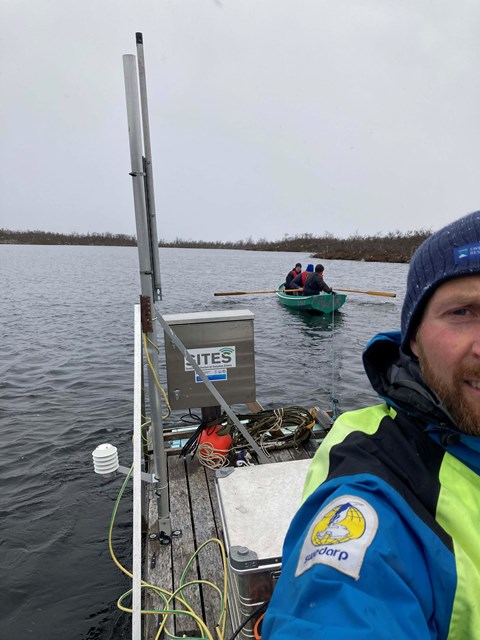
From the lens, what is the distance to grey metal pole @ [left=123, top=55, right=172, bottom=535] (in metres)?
2.60

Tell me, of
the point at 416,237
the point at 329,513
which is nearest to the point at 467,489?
the point at 329,513

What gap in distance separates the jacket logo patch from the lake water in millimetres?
3698

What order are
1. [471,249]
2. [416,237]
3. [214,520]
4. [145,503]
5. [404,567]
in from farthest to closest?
[416,237] → [145,503] → [214,520] → [471,249] → [404,567]

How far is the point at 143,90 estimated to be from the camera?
2.79 metres

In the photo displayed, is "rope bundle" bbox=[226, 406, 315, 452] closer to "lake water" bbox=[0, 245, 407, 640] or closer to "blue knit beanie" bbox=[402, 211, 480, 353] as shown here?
"lake water" bbox=[0, 245, 407, 640]

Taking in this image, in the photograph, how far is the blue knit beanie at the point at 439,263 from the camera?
1309 mm

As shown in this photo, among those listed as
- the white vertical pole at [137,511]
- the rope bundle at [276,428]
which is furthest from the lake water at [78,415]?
the white vertical pole at [137,511]

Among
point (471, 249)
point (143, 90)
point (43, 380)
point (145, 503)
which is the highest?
point (143, 90)

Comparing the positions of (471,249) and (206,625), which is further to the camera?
(206,625)

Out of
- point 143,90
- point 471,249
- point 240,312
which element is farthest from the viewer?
point 240,312

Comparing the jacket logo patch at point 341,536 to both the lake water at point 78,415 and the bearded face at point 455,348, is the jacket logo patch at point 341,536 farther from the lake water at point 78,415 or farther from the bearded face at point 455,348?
the lake water at point 78,415

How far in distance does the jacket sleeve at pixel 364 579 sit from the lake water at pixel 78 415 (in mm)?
3680

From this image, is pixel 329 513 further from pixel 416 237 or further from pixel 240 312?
pixel 416 237

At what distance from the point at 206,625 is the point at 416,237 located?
79.8 meters
